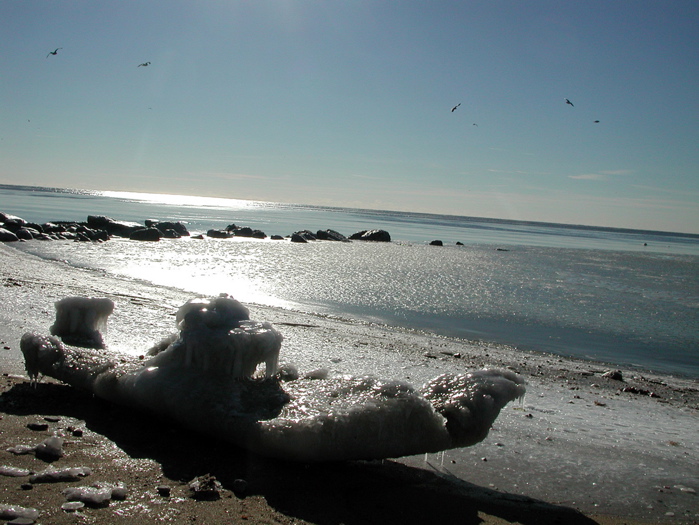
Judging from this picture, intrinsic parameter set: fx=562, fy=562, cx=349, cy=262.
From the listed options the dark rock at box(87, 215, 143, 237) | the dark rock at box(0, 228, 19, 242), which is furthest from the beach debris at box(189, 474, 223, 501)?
the dark rock at box(87, 215, 143, 237)

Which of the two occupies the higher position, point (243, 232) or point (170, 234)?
point (243, 232)

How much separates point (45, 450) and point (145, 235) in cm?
2720

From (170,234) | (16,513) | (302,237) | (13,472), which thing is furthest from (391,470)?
(302,237)

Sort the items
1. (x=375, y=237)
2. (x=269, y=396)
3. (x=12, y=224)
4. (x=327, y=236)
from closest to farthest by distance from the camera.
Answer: (x=269, y=396) → (x=12, y=224) → (x=327, y=236) → (x=375, y=237)

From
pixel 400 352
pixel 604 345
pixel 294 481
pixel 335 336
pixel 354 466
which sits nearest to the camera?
pixel 294 481

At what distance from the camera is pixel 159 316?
9195mm

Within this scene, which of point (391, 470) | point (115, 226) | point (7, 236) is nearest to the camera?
point (391, 470)

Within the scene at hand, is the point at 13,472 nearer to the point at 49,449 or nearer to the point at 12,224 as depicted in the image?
the point at 49,449

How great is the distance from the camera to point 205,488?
132 inches

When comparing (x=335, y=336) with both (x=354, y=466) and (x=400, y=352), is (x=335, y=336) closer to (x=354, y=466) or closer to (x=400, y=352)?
(x=400, y=352)

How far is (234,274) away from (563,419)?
13.6m

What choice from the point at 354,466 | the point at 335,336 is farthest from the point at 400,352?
the point at 354,466

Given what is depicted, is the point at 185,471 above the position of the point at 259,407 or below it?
below

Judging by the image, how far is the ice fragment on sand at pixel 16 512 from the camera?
2846 mm
